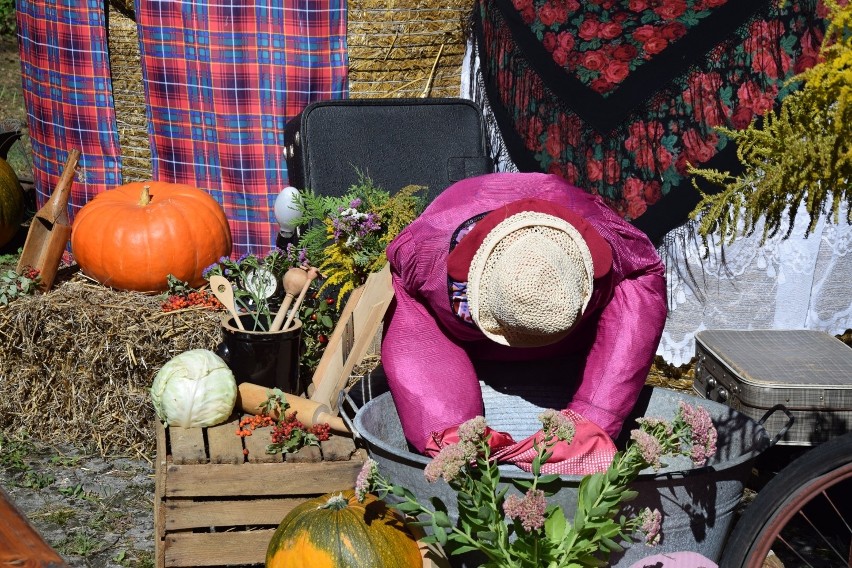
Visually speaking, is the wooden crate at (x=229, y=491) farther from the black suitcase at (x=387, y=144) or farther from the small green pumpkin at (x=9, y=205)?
the small green pumpkin at (x=9, y=205)

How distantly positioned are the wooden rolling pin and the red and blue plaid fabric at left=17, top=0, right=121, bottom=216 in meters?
2.31

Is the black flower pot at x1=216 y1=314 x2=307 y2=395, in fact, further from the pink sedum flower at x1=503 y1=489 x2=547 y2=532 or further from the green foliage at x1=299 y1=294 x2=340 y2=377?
the pink sedum flower at x1=503 y1=489 x2=547 y2=532

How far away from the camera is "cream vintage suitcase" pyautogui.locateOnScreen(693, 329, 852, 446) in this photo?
3.04 meters

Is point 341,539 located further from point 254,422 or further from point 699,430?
point 699,430

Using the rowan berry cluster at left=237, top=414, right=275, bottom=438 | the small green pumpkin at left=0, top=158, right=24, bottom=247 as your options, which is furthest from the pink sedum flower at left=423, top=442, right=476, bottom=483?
the small green pumpkin at left=0, top=158, right=24, bottom=247

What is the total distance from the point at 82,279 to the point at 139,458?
0.84 m

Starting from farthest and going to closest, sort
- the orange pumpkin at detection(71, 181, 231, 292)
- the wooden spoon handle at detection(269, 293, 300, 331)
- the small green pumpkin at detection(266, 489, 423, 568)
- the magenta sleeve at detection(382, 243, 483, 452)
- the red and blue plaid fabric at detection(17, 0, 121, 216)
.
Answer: the red and blue plaid fabric at detection(17, 0, 121, 216)
the orange pumpkin at detection(71, 181, 231, 292)
the wooden spoon handle at detection(269, 293, 300, 331)
the magenta sleeve at detection(382, 243, 483, 452)
the small green pumpkin at detection(266, 489, 423, 568)

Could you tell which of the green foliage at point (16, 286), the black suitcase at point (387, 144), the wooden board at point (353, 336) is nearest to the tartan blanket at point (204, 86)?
the black suitcase at point (387, 144)

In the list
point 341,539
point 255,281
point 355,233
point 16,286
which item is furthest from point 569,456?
point 16,286

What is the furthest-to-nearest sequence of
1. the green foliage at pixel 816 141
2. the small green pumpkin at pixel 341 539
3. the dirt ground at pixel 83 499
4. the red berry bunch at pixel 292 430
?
the dirt ground at pixel 83 499, the red berry bunch at pixel 292 430, the small green pumpkin at pixel 341 539, the green foliage at pixel 816 141

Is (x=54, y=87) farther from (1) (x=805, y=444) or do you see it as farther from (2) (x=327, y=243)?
(1) (x=805, y=444)

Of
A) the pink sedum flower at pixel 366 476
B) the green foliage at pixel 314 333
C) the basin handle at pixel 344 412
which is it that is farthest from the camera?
the green foliage at pixel 314 333

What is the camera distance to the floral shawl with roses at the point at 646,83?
335 cm

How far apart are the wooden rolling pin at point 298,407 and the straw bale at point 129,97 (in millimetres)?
2221
